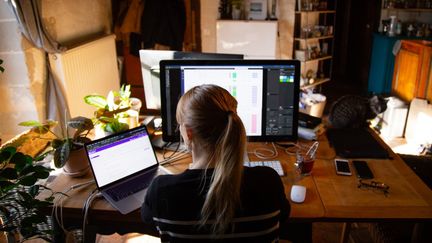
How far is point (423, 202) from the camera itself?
128cm

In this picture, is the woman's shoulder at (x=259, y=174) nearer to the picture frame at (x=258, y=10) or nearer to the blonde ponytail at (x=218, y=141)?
the blonde ponytail at (x=218, y=141)

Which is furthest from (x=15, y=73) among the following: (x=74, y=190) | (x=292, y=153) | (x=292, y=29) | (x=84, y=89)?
(x=292, y=29)

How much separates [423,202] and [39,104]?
100 inches

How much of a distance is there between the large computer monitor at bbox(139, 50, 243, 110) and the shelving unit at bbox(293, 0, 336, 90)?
110 inches

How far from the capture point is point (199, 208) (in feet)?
3.14

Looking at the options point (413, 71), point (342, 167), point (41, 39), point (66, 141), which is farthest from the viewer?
point (413, 71)

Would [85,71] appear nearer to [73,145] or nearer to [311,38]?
[73,145]

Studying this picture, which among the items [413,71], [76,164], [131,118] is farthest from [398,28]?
[76,164]

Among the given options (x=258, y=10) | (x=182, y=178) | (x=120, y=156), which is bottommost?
(x=120, y=156)

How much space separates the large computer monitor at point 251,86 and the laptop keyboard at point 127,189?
0.95ft

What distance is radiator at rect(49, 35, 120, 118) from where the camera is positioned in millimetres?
2814

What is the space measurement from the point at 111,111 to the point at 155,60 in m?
0.39

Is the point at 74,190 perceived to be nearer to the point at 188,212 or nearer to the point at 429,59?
the point at 188,212

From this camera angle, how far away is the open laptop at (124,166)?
52.2 inches
